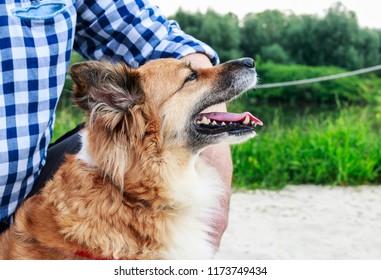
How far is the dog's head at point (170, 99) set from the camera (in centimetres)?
242

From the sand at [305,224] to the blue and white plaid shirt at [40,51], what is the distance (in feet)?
5.67

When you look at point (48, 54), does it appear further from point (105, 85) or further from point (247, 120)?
point (247, 120)

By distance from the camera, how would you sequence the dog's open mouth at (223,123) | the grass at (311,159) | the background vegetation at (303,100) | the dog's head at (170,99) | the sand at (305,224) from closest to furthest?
the dog's head at (170,99), the dog's open mouth at (223,123), the sand at (305,224), the grass at (311,159), the background vegetation at (303,100)

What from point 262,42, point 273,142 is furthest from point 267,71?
point 273,142

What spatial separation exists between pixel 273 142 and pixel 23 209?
4227 millimetres

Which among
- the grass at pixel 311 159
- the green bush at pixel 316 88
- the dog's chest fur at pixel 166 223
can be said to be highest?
the dog's chest fur at pixel 166 223

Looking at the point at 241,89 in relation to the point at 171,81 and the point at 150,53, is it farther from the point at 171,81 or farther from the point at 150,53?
the point at 150,53

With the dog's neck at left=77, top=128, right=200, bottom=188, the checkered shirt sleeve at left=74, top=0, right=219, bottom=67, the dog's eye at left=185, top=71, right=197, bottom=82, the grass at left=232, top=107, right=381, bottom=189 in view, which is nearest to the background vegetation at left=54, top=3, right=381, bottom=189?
the grass at left=232, top=107, right=381, bottom=189

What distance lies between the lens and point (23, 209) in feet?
8.32

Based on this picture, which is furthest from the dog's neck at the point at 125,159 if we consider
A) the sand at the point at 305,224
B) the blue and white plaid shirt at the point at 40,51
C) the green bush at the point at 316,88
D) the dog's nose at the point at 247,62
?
the green bush at the point at 316,88

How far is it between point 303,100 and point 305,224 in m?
9.09

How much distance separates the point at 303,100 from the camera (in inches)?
533

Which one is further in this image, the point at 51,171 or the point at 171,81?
the point at 51,171

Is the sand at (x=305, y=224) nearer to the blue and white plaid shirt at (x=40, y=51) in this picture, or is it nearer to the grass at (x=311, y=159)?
the grass at (x=311, y=159)
